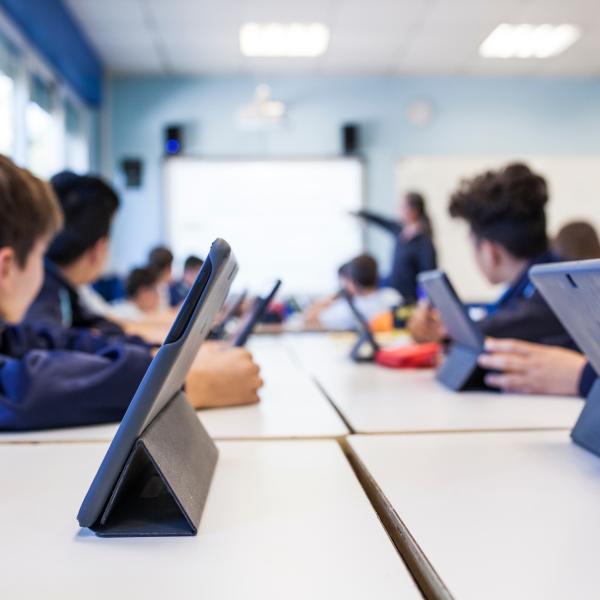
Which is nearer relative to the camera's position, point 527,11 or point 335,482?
point 335,482

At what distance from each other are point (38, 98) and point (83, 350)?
363 centimetres

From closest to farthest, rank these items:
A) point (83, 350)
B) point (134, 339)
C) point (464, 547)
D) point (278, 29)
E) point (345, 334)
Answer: point (464, 547) → point (83, 350) → point (134, 339) → point (345, 334) → point (278, 29)

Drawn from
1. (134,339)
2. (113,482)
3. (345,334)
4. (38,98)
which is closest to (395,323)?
(345,334)

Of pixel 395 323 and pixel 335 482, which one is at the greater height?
pixel 335 482

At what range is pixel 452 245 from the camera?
5715mm

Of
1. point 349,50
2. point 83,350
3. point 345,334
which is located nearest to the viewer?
point 83,350

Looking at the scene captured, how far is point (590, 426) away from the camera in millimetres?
824

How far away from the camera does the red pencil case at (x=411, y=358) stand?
1680 mm

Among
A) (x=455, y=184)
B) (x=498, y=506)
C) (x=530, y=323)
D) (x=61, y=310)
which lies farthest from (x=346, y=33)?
(x=498, y=506)

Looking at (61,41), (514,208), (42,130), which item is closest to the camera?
(514,208)

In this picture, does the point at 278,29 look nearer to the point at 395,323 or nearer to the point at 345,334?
the point at 395,323

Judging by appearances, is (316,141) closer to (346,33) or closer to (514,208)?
(346,33)

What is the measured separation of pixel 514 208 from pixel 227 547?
4.41 ft

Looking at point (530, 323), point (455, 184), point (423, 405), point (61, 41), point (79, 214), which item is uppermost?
point (61, 41)
